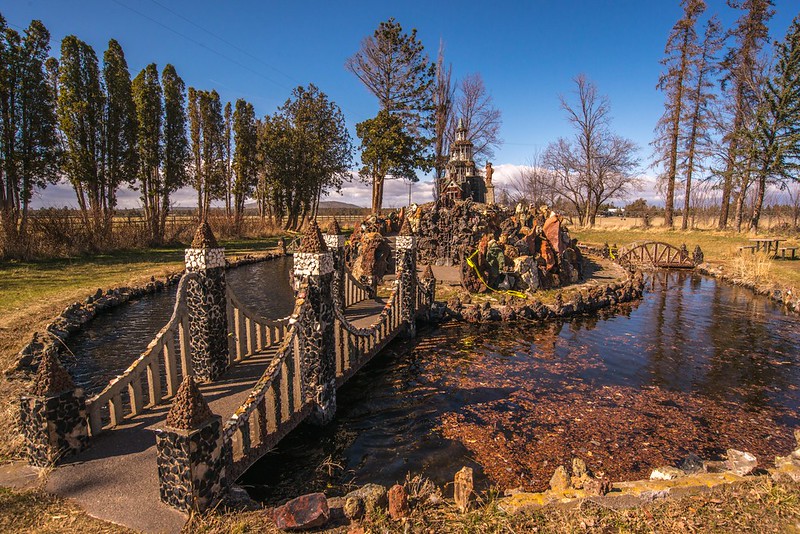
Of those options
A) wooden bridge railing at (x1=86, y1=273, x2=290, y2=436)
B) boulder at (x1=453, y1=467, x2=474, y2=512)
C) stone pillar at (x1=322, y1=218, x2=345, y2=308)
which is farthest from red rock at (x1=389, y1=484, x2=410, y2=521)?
stone pillar at (x1=322, y1=218, x2=345, y2=308)

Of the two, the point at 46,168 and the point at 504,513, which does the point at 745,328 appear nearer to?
the point at 504,513

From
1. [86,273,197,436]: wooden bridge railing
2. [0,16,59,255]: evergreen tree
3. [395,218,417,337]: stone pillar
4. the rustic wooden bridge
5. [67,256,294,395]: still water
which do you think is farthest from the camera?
the rustic wooden bridge

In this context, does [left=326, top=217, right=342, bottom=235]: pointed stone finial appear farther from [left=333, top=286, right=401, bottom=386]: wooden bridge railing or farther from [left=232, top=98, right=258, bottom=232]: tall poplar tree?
[left=232, top=98, right=258, bottom=232]: tall poplar tree

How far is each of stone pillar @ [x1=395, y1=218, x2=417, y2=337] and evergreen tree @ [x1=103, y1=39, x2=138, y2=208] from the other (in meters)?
24.1

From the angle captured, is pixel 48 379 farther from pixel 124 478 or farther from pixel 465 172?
pixel 465 172

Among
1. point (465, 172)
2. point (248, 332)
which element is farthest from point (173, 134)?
point (248, 332)

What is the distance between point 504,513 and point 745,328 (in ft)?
46.4

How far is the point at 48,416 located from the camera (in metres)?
4.53

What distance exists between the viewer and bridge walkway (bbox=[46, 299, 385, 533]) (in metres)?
3.92

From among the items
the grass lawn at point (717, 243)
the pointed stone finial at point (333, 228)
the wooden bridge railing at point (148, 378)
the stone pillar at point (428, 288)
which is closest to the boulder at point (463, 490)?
the wooden bridge railing at point (148, 378)

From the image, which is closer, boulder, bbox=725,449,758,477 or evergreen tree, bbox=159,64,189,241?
boulder, bbox=725,449,758,477

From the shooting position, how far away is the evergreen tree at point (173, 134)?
102 ft

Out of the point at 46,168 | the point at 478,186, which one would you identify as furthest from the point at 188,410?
the point at 478,186

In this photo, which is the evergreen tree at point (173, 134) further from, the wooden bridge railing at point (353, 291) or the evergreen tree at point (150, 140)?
the wooden bridge railing at point (353, 291)
